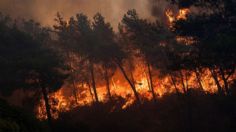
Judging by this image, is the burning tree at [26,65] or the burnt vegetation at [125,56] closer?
the burnt vegetation at [125,56]

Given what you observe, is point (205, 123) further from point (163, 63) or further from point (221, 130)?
point (163, 63)

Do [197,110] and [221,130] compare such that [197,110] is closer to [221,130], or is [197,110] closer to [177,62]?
[221,130]

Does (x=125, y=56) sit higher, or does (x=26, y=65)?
(x=125, y=56)

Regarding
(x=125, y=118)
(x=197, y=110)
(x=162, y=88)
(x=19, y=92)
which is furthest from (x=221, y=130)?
(x=19, y=92)

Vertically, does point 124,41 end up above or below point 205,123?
above

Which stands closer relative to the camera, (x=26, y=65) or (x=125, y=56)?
(x=26, y=65)

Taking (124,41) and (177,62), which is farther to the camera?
(124,41)

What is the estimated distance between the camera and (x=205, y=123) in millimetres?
22578

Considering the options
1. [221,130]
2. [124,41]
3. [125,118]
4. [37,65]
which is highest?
[124,41]

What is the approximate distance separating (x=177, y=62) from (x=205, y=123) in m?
7.71

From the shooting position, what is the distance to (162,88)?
50875 millimetres

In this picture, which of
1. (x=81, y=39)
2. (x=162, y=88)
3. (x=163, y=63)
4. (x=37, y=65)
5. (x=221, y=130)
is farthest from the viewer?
(x=162, y=88)

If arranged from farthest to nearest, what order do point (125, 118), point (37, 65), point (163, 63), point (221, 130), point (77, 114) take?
point (163, 63) < point (77, 114) < point (125, 118) < point (37, 65) < point (221, 130)

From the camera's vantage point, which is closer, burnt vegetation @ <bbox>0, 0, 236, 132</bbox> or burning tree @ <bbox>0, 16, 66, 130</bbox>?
burnt vegetation @ <bbox>0, 0, 236, 132</bbox>
